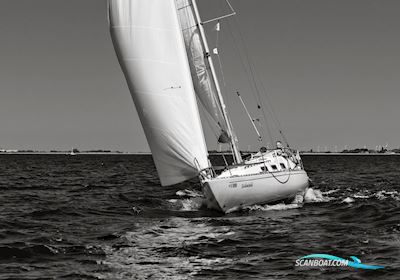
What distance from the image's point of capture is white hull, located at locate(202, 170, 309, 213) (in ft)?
69.2

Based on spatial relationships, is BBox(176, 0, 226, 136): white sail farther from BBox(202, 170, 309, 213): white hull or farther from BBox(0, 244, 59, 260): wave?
BBox(0, 244, 59, 260): wave

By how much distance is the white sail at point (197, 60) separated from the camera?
24.9 m

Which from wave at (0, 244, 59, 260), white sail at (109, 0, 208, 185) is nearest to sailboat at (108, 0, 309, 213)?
white sail at (109, 0, 208, 185)

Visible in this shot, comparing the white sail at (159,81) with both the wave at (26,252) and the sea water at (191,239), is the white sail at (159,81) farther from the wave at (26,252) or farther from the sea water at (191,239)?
the wave at (26,252)

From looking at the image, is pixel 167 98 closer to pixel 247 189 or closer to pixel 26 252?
pixel 247 189

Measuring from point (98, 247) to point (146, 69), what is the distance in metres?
9.46

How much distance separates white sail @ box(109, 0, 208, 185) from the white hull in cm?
153

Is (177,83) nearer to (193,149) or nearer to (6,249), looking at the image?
(193,149)

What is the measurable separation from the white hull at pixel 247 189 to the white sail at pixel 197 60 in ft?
13.5

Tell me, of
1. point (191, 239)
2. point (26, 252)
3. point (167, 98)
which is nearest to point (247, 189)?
point (167, 98)

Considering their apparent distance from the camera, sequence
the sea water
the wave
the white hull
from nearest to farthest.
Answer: the sea water
the wave
the white hull

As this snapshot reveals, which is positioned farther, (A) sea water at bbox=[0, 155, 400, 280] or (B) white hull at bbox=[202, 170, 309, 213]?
(B) white hull at bbox=[202, 170, 309, 213]

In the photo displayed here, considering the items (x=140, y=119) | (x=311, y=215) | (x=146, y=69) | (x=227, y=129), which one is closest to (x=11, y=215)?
(x=140, y=119)

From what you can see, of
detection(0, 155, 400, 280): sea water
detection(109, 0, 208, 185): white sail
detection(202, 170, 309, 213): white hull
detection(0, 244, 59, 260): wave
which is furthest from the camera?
detection(109, 0, 208, 185): white sail
